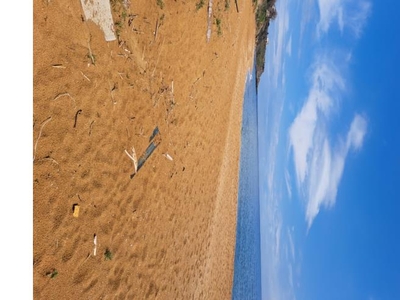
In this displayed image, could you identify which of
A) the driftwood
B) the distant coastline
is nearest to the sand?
the driftwood

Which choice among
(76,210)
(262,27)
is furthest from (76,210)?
(262,27)

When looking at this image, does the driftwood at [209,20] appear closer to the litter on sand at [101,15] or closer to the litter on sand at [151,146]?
the litter on sand at [151,146]

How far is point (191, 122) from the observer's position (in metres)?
8.10

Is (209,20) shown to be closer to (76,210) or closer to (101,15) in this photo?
(101,15)

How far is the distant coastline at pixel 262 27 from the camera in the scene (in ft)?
69.2

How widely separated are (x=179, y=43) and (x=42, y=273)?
4857mm

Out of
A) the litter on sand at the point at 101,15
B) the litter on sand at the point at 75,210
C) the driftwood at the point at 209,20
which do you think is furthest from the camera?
the driftwood at the point at 209,20

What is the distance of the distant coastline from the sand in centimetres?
1242

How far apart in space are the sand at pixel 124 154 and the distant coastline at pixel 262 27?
12423mm

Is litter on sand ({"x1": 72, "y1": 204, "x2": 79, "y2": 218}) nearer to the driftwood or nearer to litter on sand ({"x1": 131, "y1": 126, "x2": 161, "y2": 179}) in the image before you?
litter on sand ({"x1": 131, "y1": 126, "x2": 161, "y2": 179})

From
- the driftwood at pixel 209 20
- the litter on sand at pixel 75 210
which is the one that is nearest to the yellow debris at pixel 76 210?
the litter on sand at pixel 75 210

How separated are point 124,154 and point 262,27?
18.6 metres
